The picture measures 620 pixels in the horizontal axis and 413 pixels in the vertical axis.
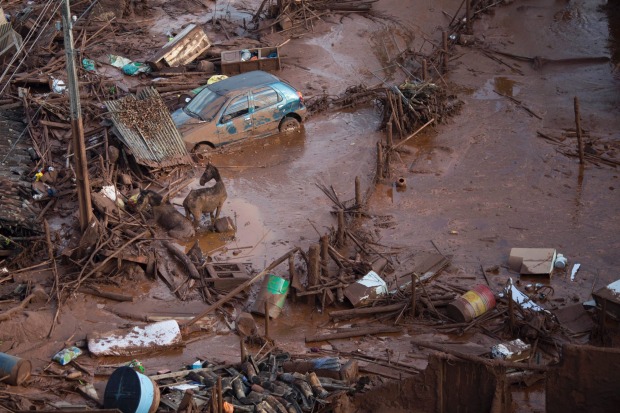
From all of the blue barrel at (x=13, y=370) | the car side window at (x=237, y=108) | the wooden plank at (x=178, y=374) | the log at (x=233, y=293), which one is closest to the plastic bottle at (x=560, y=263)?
the log at (x=233, y=293)

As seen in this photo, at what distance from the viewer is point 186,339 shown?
15.0m

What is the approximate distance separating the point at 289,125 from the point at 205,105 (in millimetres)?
2171

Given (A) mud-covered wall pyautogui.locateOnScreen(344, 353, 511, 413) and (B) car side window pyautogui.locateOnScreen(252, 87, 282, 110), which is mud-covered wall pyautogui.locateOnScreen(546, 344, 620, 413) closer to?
(A) mud-covered wall pyautogui.locateOnScreen(344, 353, 511, 413)

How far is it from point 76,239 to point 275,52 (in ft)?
33.6

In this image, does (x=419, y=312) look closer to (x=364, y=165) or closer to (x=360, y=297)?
(x=360, y=297)

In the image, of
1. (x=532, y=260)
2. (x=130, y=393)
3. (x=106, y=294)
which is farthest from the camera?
(x=532, y=260)

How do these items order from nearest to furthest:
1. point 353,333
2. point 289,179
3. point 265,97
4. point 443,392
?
point 443,392, point 353,333, point 289,179, point 265,97

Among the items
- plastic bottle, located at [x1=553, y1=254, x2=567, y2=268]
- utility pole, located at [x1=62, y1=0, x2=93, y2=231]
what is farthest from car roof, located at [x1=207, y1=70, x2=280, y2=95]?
plastic bottle, located at [x1=553, y1=254, x2=567, y2=268]

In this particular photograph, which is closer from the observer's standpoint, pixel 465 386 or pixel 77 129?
pixel 465 386

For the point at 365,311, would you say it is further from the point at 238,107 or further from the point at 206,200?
the point at 238,107

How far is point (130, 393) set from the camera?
1184 centimetres

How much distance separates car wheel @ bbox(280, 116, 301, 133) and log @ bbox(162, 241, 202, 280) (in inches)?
221

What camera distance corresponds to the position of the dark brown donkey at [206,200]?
17.8m

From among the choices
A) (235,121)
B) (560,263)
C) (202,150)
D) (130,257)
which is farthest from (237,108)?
(560,263)
